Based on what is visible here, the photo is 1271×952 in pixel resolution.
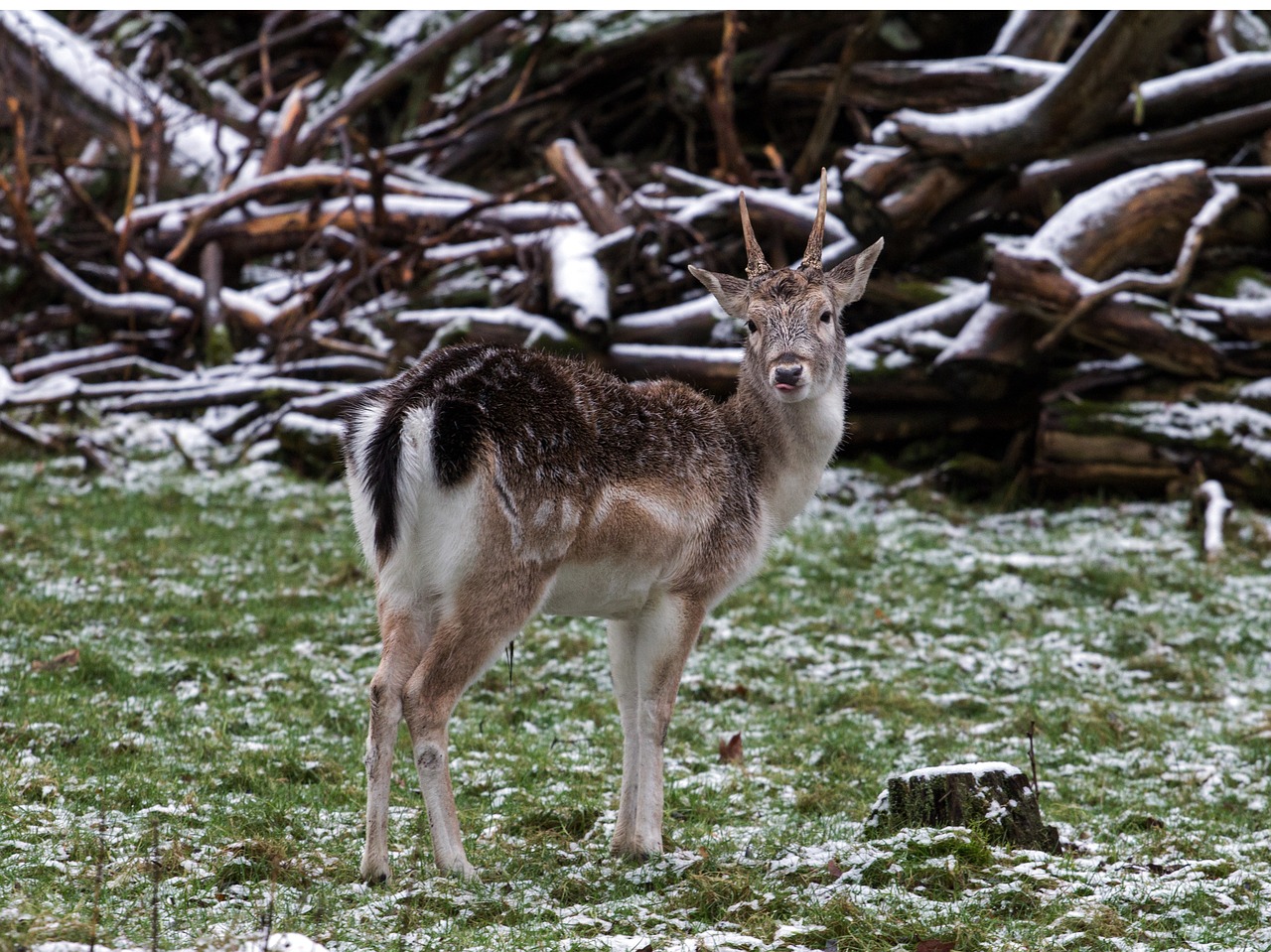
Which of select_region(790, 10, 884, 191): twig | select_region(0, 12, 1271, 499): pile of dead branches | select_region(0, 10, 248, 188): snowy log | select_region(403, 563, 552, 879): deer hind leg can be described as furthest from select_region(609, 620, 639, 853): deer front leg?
select_region(0, 10, 248, 188): snowy log

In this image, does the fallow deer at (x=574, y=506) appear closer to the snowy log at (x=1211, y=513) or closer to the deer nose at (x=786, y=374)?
the deer nose at (x=786, y=374)

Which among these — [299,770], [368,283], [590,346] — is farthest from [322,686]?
[368,283]

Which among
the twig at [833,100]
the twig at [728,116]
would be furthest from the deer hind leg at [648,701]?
the twig at [728,116]

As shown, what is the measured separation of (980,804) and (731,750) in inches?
69.6

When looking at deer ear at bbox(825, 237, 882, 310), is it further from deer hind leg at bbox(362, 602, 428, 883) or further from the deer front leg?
deer hind leg at bbox(362, 602, 428, 883)

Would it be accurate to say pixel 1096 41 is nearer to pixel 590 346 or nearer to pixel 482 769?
pixel 590 346

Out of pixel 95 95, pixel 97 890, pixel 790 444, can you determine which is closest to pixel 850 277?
pixel 790 444

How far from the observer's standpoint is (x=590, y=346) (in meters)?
12.7

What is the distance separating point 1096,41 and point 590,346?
546 cm

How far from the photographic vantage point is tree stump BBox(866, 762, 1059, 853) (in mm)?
5098

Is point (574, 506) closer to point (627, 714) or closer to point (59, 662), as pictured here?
point (627, 714)

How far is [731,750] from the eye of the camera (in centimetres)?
665

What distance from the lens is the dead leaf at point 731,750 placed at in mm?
6582

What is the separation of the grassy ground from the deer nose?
1.91m
